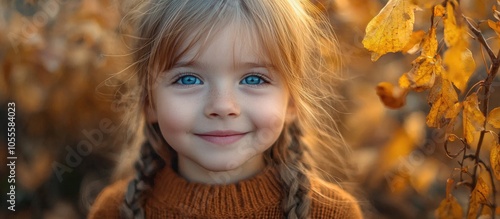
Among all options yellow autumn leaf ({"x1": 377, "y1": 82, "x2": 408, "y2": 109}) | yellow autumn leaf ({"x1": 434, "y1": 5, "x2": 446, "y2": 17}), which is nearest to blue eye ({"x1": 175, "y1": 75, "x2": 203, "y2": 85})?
yellow autumn leaf ({"x1": 377, "y1": 82, "x2": 408, "y2": 109})

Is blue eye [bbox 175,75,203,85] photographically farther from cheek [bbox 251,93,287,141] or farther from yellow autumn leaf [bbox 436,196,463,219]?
yellow autumn leaf [bbox 436,196,463,219]

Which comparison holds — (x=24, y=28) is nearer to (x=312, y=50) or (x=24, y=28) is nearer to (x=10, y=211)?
(x=10, y=211)

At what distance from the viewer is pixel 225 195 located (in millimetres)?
1450

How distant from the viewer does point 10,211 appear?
230 cm

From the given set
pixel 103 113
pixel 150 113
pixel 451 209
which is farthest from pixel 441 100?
pixel 103 113

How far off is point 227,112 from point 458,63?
1.46 feet

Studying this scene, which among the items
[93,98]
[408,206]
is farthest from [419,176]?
[93,98]

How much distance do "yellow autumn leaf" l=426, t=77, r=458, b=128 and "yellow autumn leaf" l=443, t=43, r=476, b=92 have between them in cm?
6

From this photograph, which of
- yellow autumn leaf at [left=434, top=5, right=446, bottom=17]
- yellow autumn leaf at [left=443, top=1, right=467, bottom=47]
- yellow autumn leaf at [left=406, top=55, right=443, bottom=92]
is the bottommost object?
yellow autumn leaf at [left=406, top=55, right=443, bottom=92]

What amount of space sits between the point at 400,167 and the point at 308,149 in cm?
37

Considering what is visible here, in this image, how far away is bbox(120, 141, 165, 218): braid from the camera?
5.03 ft

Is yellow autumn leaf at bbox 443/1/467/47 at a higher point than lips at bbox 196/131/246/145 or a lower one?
higher
